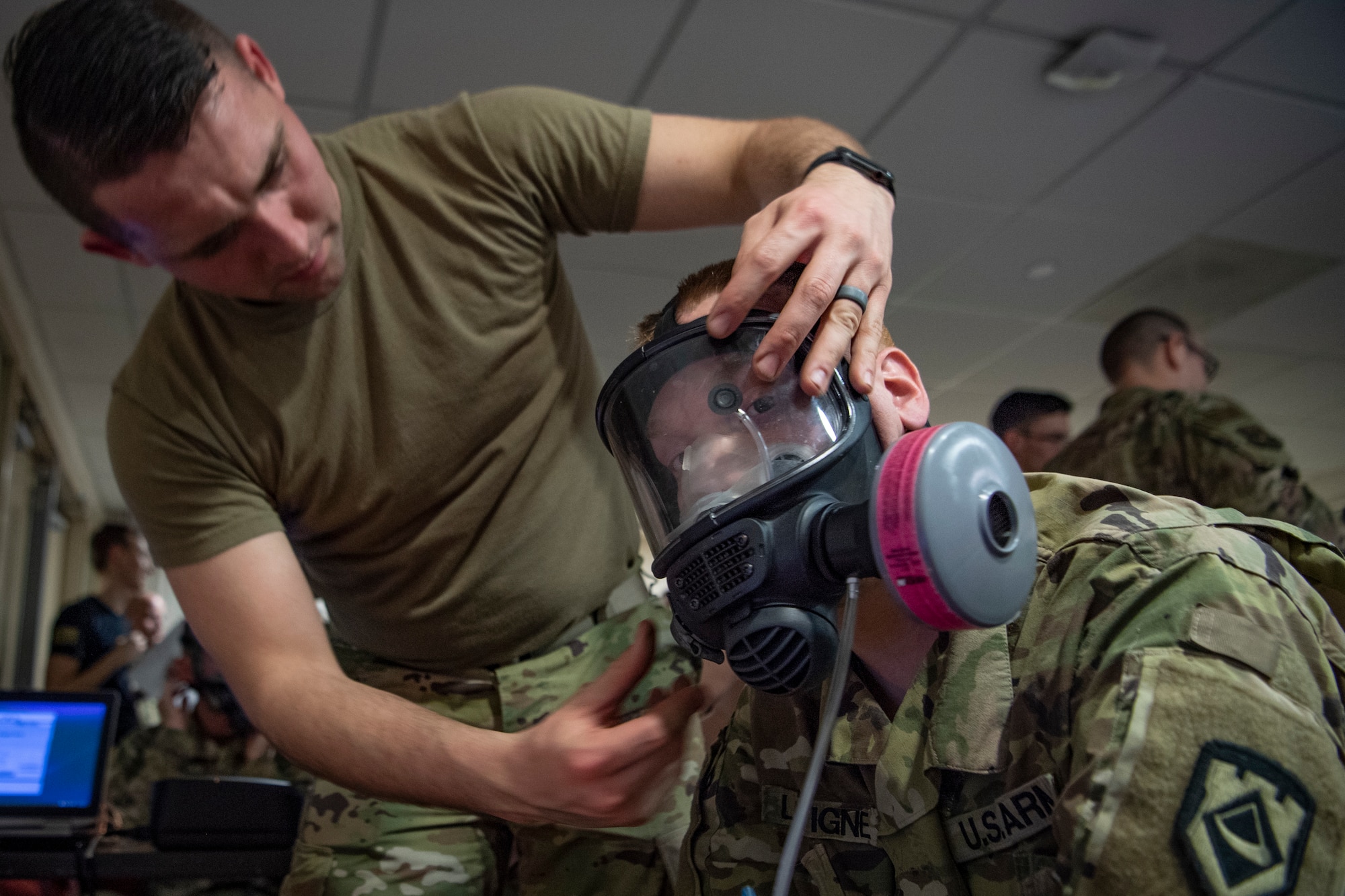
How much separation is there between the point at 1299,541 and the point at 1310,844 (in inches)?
11.1

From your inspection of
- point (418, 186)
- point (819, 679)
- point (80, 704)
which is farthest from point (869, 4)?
point (80, 704)

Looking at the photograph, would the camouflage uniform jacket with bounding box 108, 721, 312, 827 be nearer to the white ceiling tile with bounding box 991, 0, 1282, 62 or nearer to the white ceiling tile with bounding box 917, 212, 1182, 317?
the white ceiling tile with bounding box 917, 212, 1182, 317

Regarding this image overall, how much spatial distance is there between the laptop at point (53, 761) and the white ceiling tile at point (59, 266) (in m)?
1.88

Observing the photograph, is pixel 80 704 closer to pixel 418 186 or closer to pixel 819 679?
pixel 418 186

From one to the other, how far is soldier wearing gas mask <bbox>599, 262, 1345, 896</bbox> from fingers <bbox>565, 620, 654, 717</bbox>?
2.5 inches

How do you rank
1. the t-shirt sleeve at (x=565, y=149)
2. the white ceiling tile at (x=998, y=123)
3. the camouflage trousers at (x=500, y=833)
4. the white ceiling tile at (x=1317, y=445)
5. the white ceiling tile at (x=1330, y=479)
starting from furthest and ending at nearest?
the white ceiling tile at (x=1317, y=445), the white ceiling tile at (x=1330, y=479), the white ceiling tile at (x=998, y=123), the t-shirt sleeve at (x=565, y=149), the camouflage trousers at (x=500, y=833)

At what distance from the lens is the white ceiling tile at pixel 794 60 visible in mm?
2590

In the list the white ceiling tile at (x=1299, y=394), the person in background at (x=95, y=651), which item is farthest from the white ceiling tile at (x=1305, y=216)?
the person in background at (x=95, y=651)

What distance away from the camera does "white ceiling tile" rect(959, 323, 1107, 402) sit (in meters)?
4.42

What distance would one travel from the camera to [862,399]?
0.77m

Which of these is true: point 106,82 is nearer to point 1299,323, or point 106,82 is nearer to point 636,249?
point 636,249

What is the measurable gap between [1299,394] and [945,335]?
156 inches

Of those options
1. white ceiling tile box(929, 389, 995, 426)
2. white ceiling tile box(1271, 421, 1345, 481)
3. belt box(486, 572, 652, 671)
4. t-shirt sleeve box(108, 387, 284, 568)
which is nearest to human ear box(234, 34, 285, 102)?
t-shirt sleeve box(108, 387, 284, 568)

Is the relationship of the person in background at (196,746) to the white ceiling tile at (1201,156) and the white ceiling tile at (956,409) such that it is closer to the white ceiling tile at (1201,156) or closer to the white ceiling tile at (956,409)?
the white ceiling tile at (956,409)
